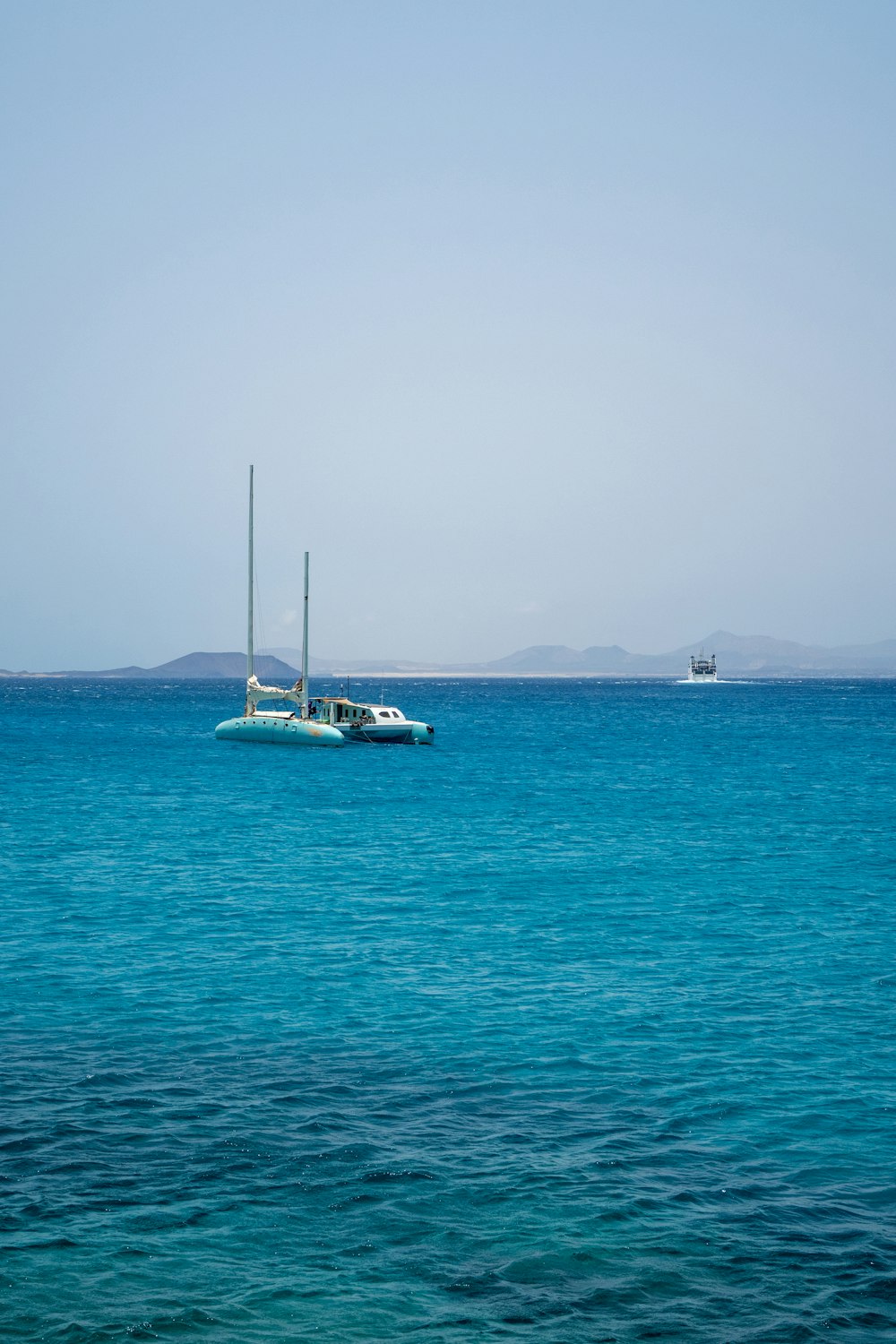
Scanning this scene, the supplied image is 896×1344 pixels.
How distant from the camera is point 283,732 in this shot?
97375 millimetres

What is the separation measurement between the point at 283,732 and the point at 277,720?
3.74 feet

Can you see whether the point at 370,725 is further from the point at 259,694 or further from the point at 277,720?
the point at 259,694

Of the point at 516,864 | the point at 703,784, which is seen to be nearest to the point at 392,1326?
the point at 516,864

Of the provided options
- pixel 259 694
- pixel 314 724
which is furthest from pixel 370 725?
pixel 259 694

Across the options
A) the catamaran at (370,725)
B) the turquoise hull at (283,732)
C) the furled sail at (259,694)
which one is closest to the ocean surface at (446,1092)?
the turquoise hull at (283,732)

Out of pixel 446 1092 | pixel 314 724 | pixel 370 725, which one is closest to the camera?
pixel 446 1092

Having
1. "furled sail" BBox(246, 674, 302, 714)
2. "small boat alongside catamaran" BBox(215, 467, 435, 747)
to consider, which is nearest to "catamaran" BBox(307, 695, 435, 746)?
"small boat alongside catamaran" BBox(215, 467, 435, 747)

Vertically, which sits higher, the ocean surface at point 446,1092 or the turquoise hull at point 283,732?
the turquoise hull at point 283,732

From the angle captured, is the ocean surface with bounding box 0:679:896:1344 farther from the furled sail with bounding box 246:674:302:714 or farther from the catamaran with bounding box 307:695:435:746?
the furled sail with bounding box 246:674:302:714

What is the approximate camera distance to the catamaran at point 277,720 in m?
95.6

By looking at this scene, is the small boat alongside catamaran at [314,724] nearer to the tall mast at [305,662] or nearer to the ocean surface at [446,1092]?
the tall mast at [305,662]

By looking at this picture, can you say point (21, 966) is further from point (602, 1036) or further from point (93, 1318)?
point (93, 1318)

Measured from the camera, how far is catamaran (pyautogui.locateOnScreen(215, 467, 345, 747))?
314 feet

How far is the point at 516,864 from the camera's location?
3969cm
